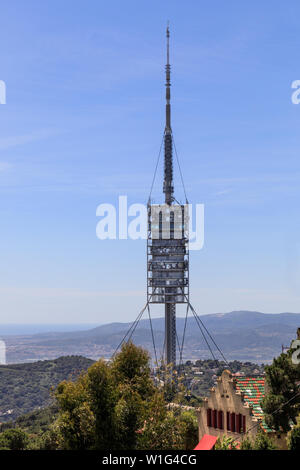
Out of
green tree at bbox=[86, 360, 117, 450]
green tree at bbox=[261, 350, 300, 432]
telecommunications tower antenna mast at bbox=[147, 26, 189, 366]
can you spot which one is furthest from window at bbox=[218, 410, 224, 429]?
telecommunications tower antenna mast at bbox=[147, 26, 189, 366]

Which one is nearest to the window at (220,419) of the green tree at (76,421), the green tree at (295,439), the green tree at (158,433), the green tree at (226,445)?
the green tree at (158,433)

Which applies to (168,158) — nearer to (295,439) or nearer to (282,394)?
(282,394)

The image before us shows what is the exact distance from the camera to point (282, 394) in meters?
54.9

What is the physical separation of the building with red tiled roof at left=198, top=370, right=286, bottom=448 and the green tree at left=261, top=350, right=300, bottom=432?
3562 mm

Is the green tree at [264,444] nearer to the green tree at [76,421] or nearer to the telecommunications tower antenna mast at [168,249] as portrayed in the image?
the green tree at [76,421]

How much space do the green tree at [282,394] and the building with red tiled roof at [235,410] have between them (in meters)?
3.56

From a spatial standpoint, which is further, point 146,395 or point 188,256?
point 188,256

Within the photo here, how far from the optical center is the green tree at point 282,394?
5406 centimetres

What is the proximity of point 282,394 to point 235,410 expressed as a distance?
7027 millimetres

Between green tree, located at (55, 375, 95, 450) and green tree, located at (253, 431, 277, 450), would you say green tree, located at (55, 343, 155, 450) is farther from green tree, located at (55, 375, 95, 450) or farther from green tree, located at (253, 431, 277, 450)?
green tree, located at (253, 431, 277, 450)
